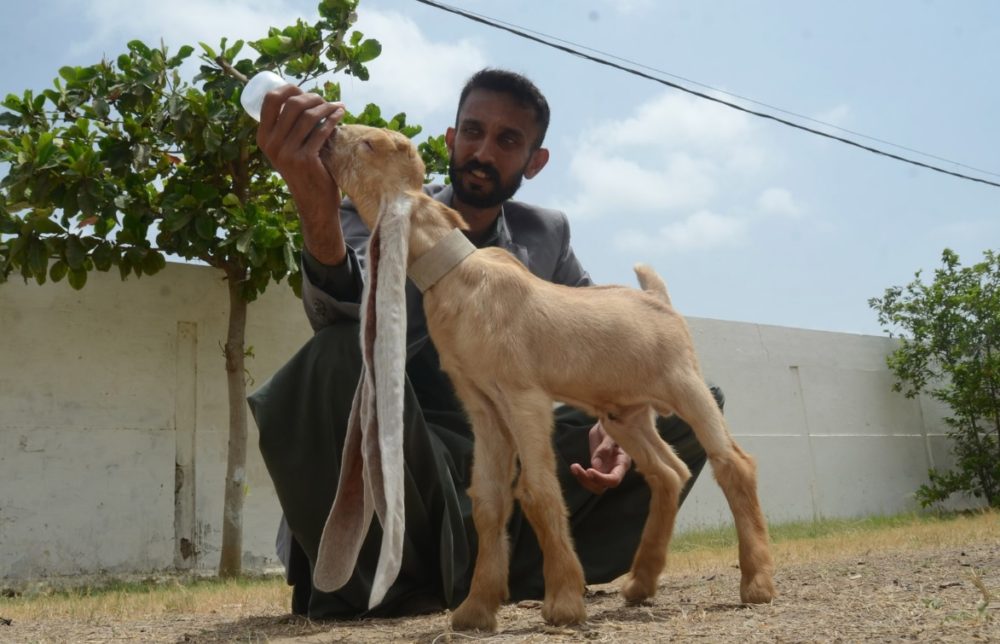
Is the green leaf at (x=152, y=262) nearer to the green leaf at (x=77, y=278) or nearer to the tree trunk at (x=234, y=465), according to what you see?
the green leaf at (x=77, y=278)

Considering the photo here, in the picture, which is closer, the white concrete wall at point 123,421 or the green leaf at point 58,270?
the green leaf at point 58,270

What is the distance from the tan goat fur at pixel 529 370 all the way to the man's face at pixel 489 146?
1.02 metres

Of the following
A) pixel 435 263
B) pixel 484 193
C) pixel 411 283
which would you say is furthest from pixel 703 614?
pixel 484 193

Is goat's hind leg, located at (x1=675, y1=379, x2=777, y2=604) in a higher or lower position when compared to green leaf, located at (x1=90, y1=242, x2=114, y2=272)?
lower

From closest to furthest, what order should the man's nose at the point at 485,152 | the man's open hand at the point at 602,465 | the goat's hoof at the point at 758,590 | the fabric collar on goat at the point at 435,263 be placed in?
the fabric collar on goat at the point at 435,263 < the goat's hoof at the point at 758,590 < the man's open hand at the point at 602,465 < the man's nose at the point at 485,152

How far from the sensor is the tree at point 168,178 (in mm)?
5863

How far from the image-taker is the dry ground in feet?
7.14

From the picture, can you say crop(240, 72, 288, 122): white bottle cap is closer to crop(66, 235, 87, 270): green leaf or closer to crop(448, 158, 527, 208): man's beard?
crop(448, 158, 527, 208): man's beard

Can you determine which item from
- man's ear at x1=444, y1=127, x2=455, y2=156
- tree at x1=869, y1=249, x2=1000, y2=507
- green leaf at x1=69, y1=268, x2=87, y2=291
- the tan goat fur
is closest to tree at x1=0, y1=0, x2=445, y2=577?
green leaf at x1=69, y1=268, x2=87, y2=291

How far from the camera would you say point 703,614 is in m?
2.52

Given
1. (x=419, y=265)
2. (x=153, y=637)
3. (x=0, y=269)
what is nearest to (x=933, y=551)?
(x=419, y=265)

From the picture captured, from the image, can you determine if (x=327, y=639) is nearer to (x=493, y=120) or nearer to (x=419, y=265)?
(x=419, y=265)

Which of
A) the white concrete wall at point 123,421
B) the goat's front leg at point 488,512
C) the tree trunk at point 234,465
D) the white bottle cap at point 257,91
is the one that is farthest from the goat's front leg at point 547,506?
the white concrete wall at point 123,421

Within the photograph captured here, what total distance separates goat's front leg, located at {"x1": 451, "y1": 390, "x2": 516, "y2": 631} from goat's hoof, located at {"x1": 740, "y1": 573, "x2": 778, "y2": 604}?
68 centimetres
